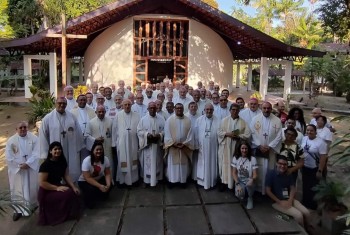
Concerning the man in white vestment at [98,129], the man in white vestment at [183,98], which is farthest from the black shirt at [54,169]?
the man in white vestment at [183,98]

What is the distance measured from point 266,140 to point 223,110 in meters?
1.63

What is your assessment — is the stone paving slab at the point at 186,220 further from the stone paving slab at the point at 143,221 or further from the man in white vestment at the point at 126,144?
the man in white vestment at the point at 126,144

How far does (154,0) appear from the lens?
52.9 feet

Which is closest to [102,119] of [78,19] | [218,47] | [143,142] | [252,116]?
[143,142]

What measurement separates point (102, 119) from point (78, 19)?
29.1ft

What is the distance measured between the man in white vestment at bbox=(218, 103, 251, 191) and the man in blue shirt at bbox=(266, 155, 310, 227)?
83cm

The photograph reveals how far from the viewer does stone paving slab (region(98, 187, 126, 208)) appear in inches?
225

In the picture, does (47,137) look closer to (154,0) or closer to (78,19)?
(78,19)

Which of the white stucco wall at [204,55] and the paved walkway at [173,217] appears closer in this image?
the paved walkway at [173,217]

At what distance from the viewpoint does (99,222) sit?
5129 mm

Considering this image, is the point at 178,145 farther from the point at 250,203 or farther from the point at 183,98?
the point at 183,98

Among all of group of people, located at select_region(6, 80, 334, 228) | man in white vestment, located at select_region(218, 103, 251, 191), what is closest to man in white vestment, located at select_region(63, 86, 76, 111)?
group of people, located at select_region(6, 80, 334, 228)

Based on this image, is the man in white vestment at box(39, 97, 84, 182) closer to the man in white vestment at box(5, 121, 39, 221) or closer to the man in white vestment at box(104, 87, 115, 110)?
the man in white vestment at box(5, 121, 39, 221)

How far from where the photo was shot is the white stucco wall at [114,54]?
17156mm
